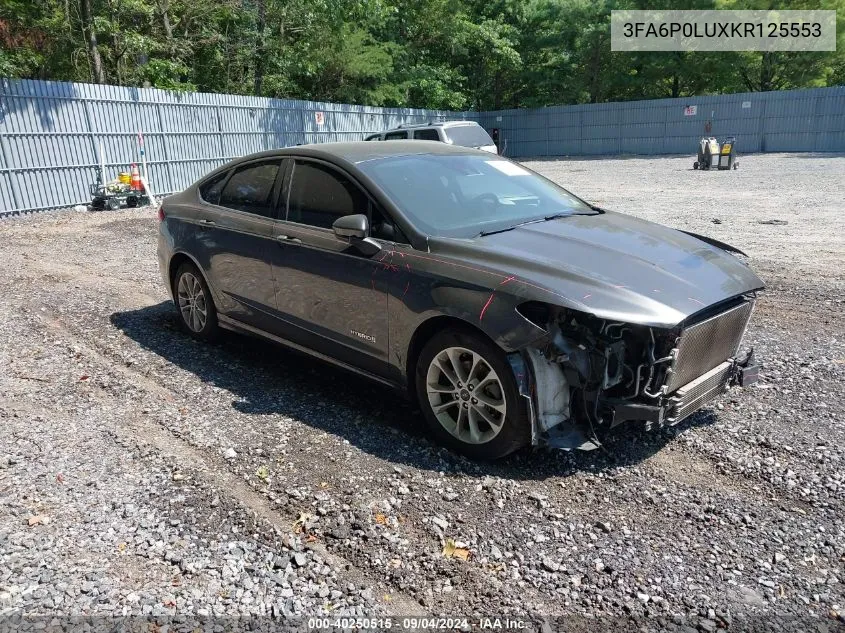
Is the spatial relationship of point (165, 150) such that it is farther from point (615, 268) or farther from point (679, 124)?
point (679, 124)

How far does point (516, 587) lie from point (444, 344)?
1.38 m

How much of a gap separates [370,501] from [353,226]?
1.62m

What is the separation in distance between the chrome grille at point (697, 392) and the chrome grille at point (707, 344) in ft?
0.10

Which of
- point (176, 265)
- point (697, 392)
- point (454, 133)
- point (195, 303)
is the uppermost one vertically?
point (454, 133)

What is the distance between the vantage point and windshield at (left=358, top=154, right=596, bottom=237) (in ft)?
13.4

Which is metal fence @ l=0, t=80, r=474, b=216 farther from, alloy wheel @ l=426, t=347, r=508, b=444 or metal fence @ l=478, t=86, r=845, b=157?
metal fence @ l=478, t=86, r=845, b=157

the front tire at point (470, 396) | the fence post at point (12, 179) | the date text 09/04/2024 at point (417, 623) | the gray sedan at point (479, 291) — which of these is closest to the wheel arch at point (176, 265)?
the gray sedan at point (479, 291)

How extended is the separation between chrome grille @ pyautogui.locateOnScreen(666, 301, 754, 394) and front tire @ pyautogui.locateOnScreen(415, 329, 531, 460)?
0.82 metres

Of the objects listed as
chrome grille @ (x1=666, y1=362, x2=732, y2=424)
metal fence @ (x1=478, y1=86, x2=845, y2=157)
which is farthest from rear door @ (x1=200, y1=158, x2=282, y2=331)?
metal fence @ (x1=478, y1=86, x2=845, y2=157)

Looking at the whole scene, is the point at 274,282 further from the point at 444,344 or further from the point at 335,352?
the point at 444,344

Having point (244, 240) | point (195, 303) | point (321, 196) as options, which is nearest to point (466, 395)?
point (321, 196)

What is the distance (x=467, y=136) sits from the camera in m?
16.4

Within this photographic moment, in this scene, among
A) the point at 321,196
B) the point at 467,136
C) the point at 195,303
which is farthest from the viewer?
the point at 467,136

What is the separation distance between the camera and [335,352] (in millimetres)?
4410
